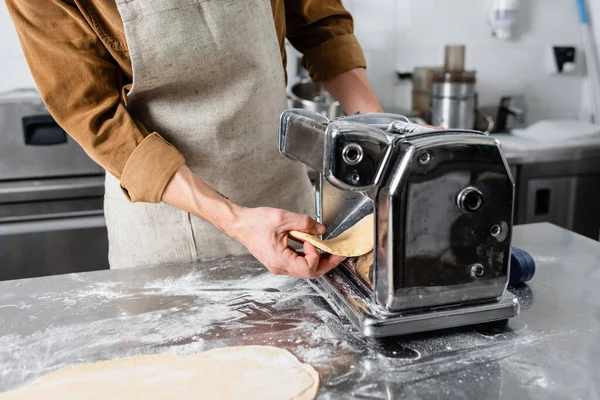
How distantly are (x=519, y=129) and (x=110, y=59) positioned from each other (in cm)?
211

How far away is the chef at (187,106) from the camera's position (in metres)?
1.12

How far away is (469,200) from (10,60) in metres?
2.13

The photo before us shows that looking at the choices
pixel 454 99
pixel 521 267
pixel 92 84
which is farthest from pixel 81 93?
pixel 454 99

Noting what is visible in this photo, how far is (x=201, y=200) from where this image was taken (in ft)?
3.58

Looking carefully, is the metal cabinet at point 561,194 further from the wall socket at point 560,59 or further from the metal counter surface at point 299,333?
the metal counter surface at point 299,333

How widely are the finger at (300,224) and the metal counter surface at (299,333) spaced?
14 cm

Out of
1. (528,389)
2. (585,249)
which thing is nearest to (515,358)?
(528,389)

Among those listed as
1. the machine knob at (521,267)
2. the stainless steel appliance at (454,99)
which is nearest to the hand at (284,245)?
the machine knob at (521,267)

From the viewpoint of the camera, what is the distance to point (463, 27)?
2869mm

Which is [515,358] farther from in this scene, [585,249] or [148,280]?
[148,280]

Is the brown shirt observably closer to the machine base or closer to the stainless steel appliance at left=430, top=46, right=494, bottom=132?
the machine base

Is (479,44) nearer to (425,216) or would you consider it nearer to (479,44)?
(479,44)

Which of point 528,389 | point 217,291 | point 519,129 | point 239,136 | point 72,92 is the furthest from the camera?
point 519,129

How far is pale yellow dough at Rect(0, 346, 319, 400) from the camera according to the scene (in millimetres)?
766
